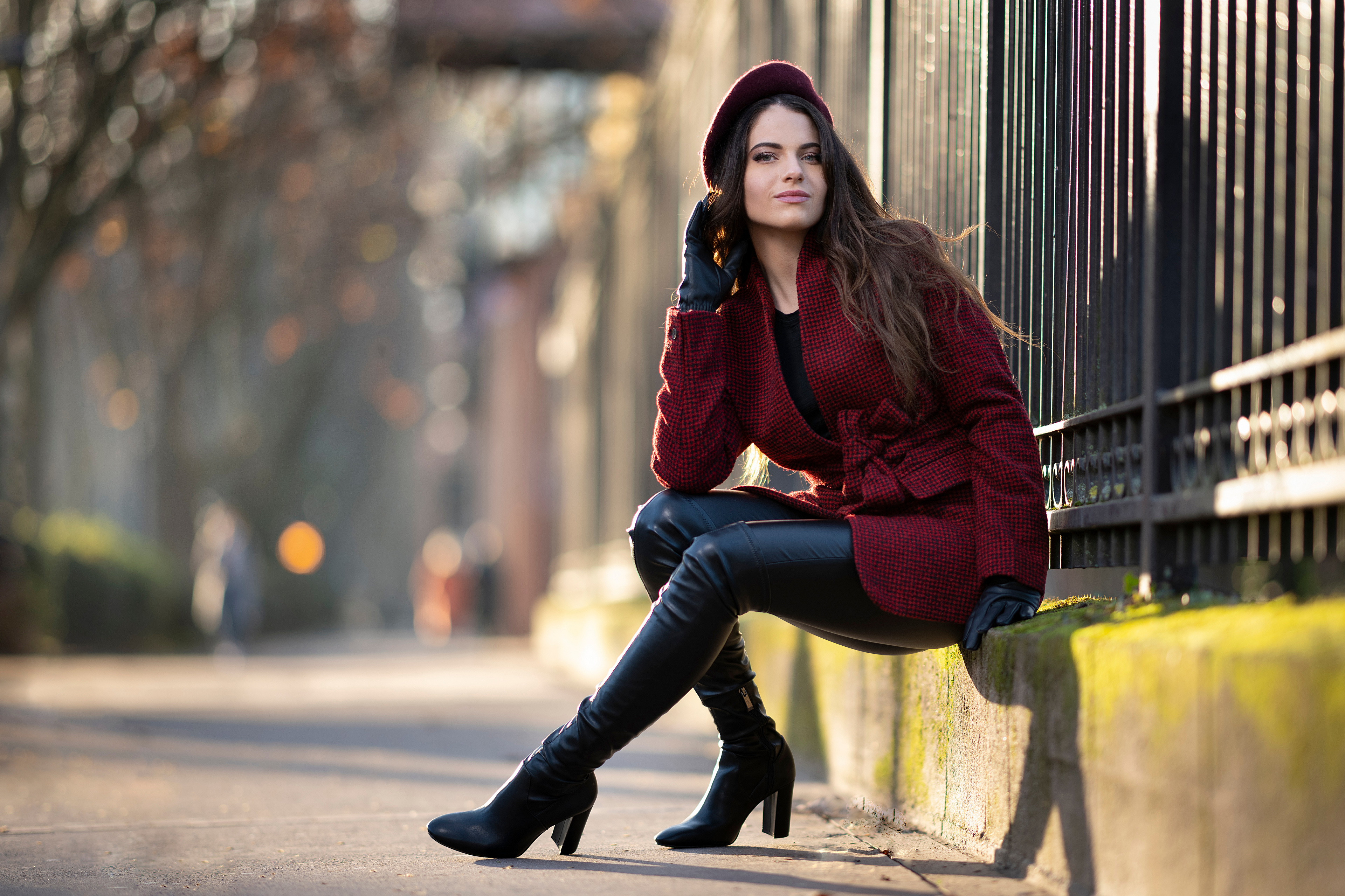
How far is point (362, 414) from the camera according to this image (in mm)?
38688

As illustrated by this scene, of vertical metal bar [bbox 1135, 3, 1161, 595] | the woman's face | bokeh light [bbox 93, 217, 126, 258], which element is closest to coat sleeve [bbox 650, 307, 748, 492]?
A: the woman's face

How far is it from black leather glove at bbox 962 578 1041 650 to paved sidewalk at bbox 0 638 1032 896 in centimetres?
49

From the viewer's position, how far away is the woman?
305cm

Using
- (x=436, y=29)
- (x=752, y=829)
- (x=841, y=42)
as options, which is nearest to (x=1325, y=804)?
(x=752, y=829)

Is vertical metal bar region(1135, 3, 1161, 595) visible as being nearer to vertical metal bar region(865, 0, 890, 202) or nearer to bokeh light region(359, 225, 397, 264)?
vertical metal bar region(865, 0, 890, 202)

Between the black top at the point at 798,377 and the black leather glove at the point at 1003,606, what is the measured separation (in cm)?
54

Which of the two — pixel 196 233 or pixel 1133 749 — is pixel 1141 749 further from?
pixel 196 233

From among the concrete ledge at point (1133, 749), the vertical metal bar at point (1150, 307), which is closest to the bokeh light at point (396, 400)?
the concrete ledge at point (1133, 749)

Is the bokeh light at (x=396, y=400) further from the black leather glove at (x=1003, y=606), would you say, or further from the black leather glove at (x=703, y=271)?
the black leather glove at (x=1003, y=606)

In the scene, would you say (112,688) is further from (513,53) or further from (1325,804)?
(1325,804)

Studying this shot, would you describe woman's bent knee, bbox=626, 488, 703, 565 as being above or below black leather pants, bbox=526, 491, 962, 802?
above

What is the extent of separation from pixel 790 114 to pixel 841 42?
2495 millimetres

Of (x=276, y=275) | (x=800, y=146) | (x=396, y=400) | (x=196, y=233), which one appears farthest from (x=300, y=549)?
(x=800, y=146)

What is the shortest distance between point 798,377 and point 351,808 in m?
2.13
